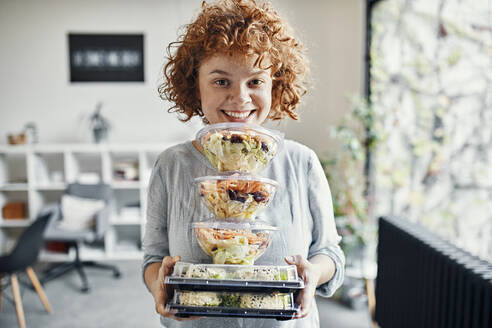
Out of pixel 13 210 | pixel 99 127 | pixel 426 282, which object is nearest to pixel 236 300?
pixel 426 282

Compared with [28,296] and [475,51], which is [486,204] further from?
[28,296]

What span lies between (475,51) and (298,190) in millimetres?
2136

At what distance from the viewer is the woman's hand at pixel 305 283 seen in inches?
27.5

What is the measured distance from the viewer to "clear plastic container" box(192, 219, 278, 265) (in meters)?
0.72

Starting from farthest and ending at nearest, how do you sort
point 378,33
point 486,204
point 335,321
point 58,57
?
point 58,57, point 378,33, point 335,321, point 486,204

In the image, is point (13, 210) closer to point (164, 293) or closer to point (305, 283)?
point (164, 293)

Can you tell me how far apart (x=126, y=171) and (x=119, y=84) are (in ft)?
3.59

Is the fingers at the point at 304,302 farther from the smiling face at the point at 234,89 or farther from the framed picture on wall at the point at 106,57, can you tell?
the framed picture on wall at the point at 106,57

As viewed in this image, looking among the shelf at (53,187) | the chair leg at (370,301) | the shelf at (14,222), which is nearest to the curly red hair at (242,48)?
the chair leg at (370,301)

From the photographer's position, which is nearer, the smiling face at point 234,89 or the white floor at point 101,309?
the smiling face at point 234,89

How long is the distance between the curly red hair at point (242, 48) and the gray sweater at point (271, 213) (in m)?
0.12

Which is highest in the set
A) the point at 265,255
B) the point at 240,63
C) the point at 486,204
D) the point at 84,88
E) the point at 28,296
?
the point at 84,88

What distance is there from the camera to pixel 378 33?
3586 mm

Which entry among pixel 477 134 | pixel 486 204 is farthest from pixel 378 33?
pixel 486 204
